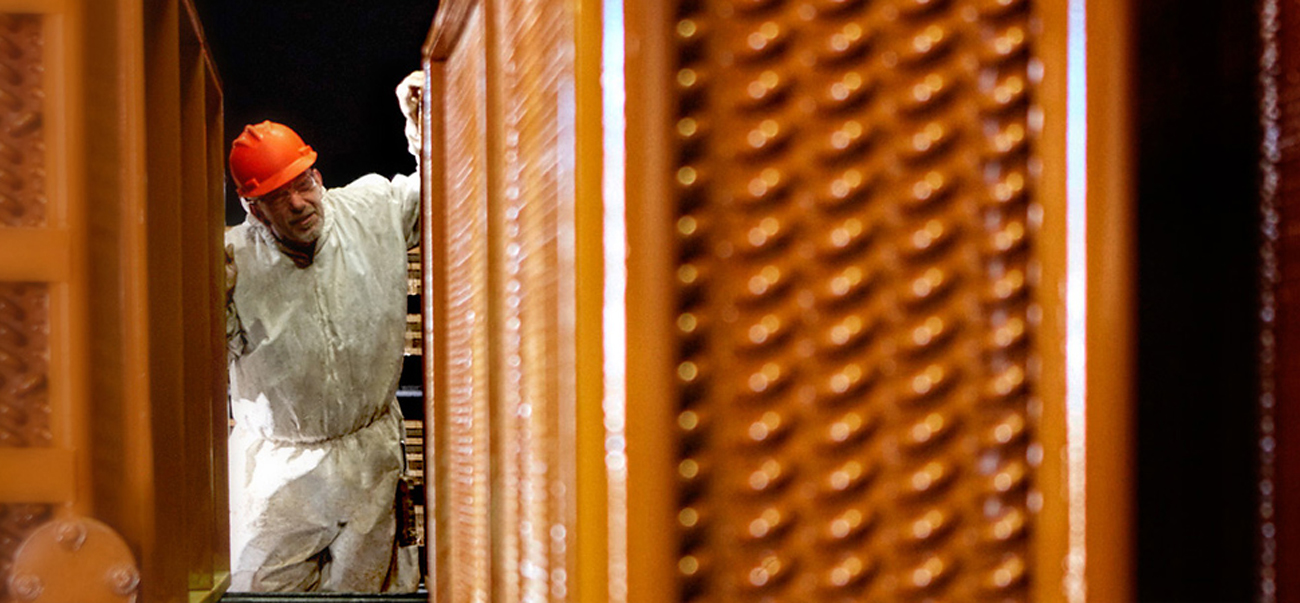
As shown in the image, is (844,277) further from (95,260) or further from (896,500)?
(95,260)

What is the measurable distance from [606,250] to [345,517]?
9.69 feet

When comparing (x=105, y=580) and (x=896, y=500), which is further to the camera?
(x=105, y=580)

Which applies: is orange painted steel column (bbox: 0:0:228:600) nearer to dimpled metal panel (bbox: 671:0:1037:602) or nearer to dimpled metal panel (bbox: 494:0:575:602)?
dimpled metal panel (bbox: 494:0:575:602)

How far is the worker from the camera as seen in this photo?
117 inches

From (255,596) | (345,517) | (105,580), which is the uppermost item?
(105,580)

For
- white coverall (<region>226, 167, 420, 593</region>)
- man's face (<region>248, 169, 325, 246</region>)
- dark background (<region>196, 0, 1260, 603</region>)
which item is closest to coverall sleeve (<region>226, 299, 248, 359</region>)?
white coverall (<region>226, 167, 420, 593</region>)

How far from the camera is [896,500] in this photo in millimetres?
521

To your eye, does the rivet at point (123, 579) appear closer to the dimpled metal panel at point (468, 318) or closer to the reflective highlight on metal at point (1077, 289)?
the dimpled metal panel at point (468, 318)

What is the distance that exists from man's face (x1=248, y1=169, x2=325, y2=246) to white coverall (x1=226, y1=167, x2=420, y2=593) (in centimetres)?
6

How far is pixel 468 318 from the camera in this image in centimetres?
101

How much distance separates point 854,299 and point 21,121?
0.95 metres

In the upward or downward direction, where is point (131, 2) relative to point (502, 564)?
upward

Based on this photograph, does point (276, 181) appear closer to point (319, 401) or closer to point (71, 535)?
point (319, 401)

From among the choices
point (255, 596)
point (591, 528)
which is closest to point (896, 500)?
point (591, 528)
